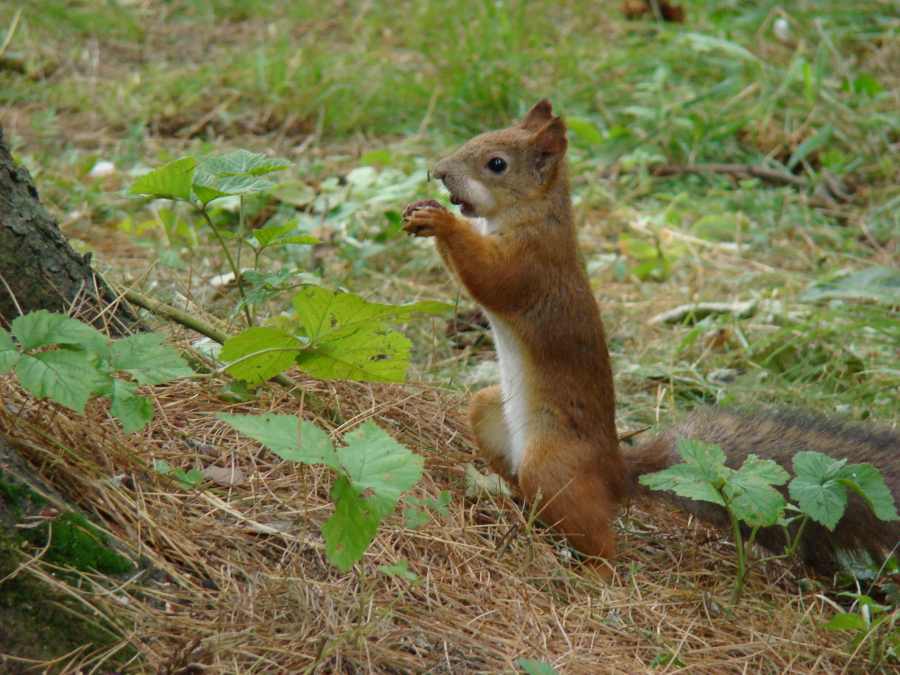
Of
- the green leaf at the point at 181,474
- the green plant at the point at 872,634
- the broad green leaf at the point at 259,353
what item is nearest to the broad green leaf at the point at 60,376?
the green leaf at the point at 181,474

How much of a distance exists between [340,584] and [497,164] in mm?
1205

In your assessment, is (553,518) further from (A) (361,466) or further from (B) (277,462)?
(A) (361,466)

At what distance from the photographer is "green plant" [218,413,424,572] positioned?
5.58 ft

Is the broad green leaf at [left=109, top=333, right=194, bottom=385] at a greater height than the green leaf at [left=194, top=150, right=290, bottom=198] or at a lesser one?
lesser

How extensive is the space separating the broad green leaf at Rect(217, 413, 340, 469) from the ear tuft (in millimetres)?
1176

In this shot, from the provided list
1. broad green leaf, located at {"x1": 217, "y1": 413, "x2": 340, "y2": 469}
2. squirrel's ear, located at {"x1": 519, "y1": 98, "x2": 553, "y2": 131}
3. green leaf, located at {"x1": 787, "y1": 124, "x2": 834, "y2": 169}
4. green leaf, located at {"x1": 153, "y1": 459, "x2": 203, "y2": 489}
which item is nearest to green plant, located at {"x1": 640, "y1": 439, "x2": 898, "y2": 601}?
broad green leaf, located at {"x1": 217, "y1": 413, "x2": 340, "y2": 469}

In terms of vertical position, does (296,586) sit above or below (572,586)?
above

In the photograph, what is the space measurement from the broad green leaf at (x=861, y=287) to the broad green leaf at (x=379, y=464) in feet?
7.88

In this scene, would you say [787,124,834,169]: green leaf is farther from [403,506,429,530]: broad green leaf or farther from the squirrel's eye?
[403,506,429,530]: broad green leaf

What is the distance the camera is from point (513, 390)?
260cm

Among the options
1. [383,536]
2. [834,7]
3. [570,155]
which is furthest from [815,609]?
[834,7]

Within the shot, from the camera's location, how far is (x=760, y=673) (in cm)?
200

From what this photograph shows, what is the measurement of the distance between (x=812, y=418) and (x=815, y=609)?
42 centimetres

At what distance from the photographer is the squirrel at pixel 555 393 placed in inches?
93.9
